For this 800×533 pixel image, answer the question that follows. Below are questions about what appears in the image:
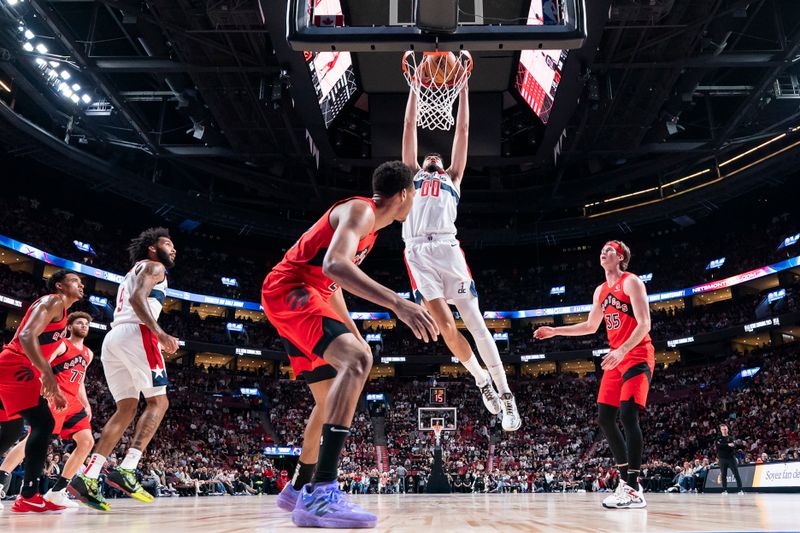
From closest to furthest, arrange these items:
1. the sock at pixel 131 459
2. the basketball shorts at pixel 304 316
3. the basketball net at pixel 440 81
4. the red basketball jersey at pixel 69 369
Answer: the basketball shorts at pixel 304 316 < the sock at pixel 131 459 < the red basketball jersey at pixel 69 369 < the basketball net at pixel 440 81

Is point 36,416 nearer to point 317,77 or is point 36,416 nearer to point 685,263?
point 317,77

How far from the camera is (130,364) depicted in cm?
545

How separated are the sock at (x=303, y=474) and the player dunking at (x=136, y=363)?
1.66 m

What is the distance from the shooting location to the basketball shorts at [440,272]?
228 inches

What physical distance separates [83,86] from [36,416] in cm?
1835

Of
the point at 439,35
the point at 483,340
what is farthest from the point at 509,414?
the point at 439,35

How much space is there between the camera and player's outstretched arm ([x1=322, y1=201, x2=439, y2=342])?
2.72m

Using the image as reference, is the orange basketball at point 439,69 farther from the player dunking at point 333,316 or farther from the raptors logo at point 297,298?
the raptors logo at point 297,298

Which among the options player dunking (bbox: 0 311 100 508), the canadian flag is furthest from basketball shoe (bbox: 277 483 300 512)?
the canadian flag

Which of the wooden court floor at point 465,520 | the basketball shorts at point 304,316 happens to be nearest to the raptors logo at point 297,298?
the basketball shorts at point 304,316

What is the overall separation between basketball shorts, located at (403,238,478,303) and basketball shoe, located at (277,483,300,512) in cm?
217

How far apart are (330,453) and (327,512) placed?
260 mm

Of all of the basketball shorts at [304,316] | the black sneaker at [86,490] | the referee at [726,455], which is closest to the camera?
the basketball shorts at [304,316]

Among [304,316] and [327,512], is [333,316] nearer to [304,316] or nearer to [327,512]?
[304,316]
